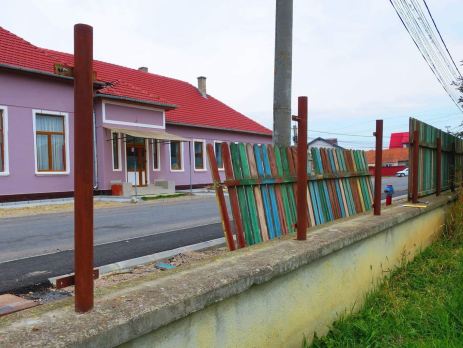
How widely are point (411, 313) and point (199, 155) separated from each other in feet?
76.4

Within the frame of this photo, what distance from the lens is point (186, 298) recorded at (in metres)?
2.01

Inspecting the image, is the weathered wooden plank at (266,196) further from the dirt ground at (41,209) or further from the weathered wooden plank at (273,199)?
the dirt ground at (41,209)

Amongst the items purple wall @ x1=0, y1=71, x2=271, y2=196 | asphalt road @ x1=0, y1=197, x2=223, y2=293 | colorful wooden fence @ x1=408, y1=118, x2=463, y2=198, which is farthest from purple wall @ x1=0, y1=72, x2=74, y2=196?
colorful wooden fence @ x1=408, y1=118, x2=463, y2=198

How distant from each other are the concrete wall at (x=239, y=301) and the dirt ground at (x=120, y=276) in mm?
1129

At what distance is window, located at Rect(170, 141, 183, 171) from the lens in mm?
24875

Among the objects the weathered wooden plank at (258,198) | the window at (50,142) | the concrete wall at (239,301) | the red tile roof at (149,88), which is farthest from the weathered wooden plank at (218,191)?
the window at (50,142)

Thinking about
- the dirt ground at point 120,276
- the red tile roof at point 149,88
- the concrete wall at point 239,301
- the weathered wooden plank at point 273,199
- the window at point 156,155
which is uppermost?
the red tile roof at point 149,88

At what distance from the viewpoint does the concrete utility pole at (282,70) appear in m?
5.57

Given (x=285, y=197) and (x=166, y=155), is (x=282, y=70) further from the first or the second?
(x=166, y=155)

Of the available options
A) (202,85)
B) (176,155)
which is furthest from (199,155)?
(202,85)

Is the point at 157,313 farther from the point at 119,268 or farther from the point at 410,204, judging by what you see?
the point at 410,204

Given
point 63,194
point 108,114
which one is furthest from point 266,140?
point 63,194

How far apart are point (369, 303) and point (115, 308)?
2.91 meters

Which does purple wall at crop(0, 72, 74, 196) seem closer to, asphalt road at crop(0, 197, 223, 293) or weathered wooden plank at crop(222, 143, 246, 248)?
asphalt road at crop(0, 197, 223, 293)
